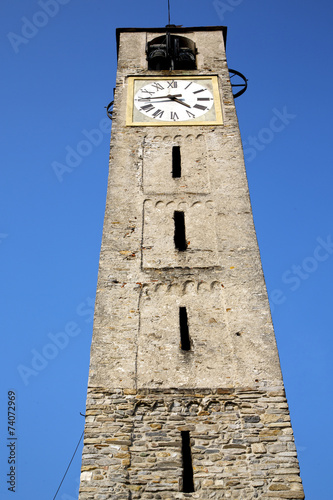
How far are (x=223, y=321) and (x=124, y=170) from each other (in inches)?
170

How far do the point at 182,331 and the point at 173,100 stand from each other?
22.9ft

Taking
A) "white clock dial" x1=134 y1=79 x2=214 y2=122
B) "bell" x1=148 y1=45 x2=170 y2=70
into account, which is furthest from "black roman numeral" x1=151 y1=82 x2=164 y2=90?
"bell" x1=148 y1=45 x2=170 y2=70

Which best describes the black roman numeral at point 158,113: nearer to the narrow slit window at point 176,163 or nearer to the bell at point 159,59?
the narrow slit window at point 176,163

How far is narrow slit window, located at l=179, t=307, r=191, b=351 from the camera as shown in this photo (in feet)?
30.8

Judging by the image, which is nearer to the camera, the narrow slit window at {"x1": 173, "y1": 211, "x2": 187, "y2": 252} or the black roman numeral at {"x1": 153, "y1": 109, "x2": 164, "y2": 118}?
the narrow slit window at {"x1": 173, "y1": 211, "x2": 187, "y2": 252}

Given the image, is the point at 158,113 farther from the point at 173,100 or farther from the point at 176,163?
the point at 176,163

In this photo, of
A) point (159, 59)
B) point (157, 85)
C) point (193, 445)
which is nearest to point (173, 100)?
point (157, 85)

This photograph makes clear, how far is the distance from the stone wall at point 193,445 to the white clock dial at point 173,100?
24.3ft

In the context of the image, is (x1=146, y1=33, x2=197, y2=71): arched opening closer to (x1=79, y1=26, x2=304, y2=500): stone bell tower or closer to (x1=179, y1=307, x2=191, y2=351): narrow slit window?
(x1=79, y1=26, x2=304, y2=500): stone bell tower

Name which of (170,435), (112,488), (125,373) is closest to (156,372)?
(125,373)

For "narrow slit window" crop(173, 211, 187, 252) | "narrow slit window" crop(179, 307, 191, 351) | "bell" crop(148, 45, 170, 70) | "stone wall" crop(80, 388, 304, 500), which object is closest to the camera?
"stone wall" crop(80, 388, 304, 500)

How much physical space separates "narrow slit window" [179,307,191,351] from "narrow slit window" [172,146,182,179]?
3.56 m

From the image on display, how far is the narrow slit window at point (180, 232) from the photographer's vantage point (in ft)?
35.7

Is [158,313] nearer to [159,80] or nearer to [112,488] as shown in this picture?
[112,488]
